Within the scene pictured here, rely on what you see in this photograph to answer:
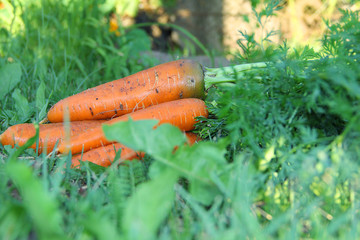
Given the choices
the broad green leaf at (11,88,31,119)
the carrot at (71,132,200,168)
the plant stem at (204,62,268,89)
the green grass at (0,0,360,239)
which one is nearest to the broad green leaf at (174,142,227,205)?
the green grass at (0,0,360,239)

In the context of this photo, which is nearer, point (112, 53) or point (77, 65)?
point (77, 65)

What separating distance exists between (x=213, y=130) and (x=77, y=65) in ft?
5.21

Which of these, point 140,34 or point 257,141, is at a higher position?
point 140,34

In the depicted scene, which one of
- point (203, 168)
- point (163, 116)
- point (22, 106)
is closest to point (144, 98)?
point (163, 116)

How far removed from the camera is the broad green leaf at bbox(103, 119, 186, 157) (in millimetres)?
1063

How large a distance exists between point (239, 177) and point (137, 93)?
0.93 metres

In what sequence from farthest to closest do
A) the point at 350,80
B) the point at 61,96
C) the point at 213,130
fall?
1. the point at 61,96
2. the point at 213,130
3. the point at 350,80

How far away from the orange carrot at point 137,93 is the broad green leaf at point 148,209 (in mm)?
905

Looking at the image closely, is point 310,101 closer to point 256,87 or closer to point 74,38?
point 256,87

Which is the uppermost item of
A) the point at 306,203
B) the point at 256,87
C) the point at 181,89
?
the point at 256,87

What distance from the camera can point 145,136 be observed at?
108 cm

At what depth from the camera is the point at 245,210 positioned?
32.0 inches

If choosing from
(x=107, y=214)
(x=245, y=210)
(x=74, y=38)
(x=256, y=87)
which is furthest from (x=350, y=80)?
(x=74, y=38)

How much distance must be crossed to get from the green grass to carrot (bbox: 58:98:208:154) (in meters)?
0.07
